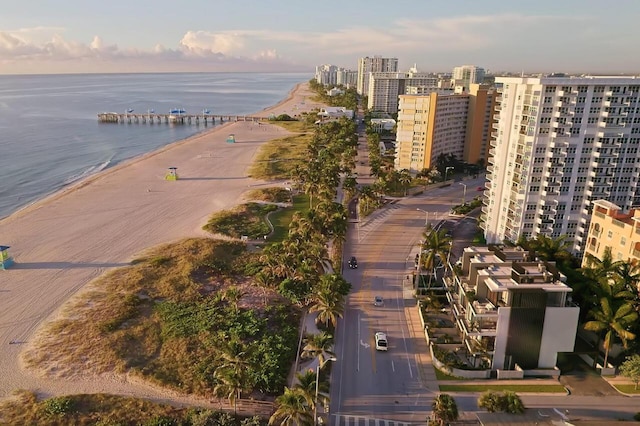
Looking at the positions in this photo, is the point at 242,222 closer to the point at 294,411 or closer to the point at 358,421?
the point at 358,421

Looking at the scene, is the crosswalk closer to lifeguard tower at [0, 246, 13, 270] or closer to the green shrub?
the green shrub

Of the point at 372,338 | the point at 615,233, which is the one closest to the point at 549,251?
the point at 615,233

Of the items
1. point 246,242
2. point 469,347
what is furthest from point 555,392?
point 246,242

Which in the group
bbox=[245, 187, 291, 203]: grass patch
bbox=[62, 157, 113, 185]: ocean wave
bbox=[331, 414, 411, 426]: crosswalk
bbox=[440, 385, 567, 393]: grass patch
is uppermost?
bbox=[245, 187, 291, 203]: grass patch

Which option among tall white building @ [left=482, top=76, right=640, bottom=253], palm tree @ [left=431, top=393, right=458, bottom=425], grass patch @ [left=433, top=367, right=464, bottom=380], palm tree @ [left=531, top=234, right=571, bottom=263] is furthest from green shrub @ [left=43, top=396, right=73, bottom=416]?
tall white building @ [left=482, top=76, right=640, bottom=253]

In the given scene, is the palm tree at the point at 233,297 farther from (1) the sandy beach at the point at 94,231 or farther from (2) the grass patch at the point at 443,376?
(2) the grass patch at the point at 443,376
